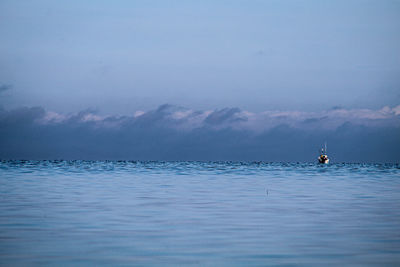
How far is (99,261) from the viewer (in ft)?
51.1

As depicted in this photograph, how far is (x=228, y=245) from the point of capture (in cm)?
1842

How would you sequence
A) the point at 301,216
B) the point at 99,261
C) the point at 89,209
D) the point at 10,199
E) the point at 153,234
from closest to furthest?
the point at 99,261
the point at 153,234
the point at 301,216
the point at 89,209
the point at 10,199

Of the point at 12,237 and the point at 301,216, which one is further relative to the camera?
the point at 301,216

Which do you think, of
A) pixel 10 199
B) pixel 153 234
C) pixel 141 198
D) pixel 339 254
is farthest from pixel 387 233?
pixel 10 199

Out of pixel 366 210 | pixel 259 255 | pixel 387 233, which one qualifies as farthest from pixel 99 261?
pixel 366 210

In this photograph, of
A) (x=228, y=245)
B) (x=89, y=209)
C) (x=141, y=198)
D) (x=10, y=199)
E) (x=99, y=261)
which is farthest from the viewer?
(x=141, y=198)

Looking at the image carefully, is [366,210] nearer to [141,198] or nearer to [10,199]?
[141,198]

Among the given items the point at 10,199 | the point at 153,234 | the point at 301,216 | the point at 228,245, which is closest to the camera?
the point at 228,245

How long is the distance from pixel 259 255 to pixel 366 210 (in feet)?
51.3

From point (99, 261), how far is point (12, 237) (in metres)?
5.07

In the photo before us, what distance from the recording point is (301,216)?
2688 centimetres

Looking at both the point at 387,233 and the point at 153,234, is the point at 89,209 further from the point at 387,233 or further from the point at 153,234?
the point at 387,233

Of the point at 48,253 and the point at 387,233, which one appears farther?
the point at 387,233

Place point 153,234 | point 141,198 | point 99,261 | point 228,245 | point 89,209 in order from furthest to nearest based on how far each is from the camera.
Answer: point 141,198
point 89,209
point 153,234
point 228,245
point 99,261
